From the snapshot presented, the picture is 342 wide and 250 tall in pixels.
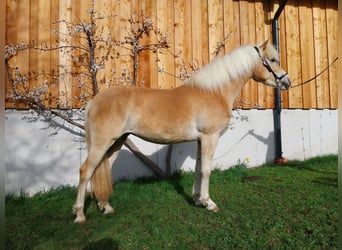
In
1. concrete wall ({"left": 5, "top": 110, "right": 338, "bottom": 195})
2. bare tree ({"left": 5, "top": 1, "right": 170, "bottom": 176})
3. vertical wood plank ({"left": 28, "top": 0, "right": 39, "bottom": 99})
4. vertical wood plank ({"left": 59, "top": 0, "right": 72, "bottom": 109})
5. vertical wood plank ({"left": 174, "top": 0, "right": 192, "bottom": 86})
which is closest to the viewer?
concrete wall ({"left": 5, "top": 110, "right": 338, "bottom": 195})

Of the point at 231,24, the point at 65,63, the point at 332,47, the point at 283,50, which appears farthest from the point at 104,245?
the point at 332,47

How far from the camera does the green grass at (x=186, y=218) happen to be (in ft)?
8.84

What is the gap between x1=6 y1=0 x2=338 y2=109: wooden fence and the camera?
4949mm

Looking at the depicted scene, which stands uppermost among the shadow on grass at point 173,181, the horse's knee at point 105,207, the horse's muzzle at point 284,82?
the horse's muzzle at point 284,82

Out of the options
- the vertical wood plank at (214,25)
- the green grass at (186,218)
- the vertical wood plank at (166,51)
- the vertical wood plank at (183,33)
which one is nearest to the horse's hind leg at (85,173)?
the green grass at (186,218)

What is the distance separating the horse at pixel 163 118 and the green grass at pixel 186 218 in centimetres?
31

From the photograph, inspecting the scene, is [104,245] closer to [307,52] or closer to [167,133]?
[167,133]

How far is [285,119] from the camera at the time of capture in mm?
6355

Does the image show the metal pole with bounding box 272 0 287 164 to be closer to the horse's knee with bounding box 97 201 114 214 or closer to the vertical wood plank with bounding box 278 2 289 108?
the vertical wood plank with bounding box 278 2 289 108

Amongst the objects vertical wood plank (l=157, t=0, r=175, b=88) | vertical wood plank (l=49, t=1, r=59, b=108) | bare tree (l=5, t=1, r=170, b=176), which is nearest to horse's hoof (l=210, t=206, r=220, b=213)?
bare tree (l=5, t=1, r=170, b=176)

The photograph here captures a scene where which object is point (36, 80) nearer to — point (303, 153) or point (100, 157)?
point (100, 157)

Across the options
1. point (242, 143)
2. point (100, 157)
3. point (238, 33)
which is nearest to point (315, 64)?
point (238, 33)

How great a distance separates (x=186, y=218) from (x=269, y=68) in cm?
231

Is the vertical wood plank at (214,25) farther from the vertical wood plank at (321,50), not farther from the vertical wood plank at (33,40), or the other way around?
the vertical wood plank at (33,40)
